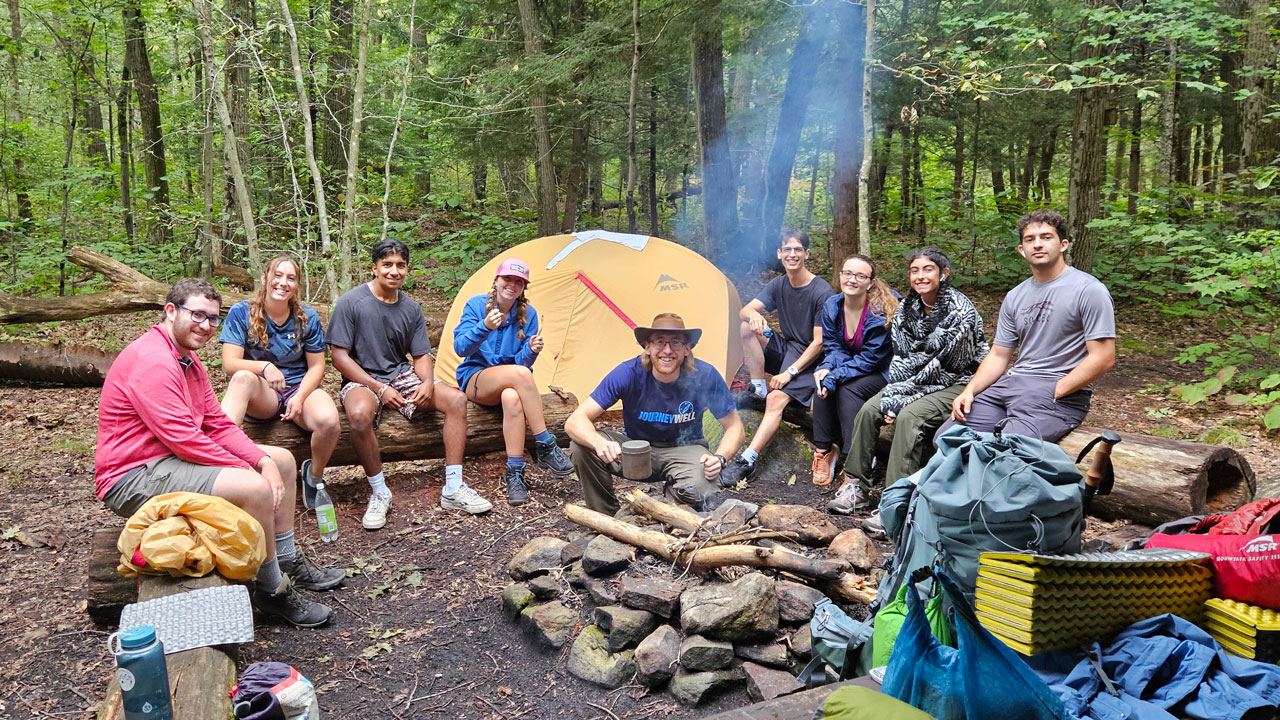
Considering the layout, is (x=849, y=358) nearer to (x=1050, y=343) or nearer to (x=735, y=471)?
(x=735, y=471)

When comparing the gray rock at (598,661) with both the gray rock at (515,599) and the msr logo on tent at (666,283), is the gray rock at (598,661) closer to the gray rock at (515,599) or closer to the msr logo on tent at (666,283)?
the gray rock at (515,599)

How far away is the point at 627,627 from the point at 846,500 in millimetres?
1910

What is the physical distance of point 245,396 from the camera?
414 centimetres

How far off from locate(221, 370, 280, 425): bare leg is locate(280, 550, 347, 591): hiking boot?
890 millimetres

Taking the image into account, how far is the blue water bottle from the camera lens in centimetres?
192

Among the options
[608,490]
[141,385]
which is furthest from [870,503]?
[141,385]

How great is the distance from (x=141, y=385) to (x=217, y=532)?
68 centimetres

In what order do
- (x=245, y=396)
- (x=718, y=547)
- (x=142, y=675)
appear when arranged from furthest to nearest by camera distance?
(x=245, y=396), (x=718, y=547), (x=142, y=675)

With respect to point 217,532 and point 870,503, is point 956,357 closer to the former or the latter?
point 870,503

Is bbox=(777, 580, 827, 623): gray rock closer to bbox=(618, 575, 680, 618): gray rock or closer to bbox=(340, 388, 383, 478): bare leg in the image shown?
bbox=(618, 575, 680, 618): gray rock

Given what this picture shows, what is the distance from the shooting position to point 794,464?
17.6 feet

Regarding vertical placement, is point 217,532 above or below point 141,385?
below

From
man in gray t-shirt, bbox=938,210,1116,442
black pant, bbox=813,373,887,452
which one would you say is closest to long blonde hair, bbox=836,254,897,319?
black pant, bbox=813,373,887,452

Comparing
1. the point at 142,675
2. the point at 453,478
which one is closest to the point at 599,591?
the point at 453,478
